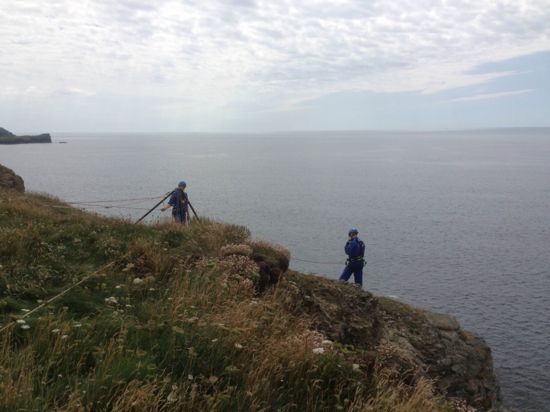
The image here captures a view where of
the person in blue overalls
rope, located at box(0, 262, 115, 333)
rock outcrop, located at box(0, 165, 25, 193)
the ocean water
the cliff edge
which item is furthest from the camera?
the ocean water

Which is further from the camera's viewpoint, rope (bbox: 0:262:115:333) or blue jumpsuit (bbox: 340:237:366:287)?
blue jumpsuit (bbox: 340:237:366:287)

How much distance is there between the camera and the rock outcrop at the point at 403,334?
11492 millimetres

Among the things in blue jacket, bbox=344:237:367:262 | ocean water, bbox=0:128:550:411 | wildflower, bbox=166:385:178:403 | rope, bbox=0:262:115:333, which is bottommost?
ocean water, bbox=0:128:550:411

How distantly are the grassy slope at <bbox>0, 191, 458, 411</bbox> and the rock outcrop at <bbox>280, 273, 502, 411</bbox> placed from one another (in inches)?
91.8

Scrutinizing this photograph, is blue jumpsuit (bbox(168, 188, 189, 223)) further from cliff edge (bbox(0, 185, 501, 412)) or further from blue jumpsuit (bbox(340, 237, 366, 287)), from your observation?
blue jumpsuit (bbox(340, 237, 366, 287))

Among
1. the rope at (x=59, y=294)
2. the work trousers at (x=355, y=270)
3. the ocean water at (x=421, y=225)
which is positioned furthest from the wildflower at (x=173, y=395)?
the ocean water at (x=421, y=225)

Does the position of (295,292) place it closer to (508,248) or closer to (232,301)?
(232,301)

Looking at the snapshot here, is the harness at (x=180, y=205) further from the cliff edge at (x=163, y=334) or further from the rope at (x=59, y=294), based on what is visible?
the rope at (x=59, y=294)

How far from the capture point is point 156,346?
5660 mm

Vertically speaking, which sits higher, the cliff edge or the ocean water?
the cliff edge

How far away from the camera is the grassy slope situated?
472 cm

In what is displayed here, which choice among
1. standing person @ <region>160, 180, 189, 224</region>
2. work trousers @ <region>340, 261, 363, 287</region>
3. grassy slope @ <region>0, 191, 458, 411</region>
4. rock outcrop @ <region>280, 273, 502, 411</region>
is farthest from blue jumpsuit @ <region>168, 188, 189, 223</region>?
work trousers @ <region>340, 261, 363, 287</region>

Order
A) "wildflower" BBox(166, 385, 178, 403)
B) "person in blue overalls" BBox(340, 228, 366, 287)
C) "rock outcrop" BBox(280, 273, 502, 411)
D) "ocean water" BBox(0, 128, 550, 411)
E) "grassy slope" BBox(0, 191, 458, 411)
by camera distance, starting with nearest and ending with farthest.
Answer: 1. "wildflower" BBox(166, 385, 178, 403)
2. "grassy slope" BBox(0, 191, 458, 411)
3. "rock outcrop" BBox(280, 273, 502, 411)
4. "person in blue overalls" BBox(340, 228, 366, 287)
5. "ocean water" BBox(0, 128, 550, 411)

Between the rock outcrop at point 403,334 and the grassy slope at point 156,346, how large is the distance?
7.65 ft
